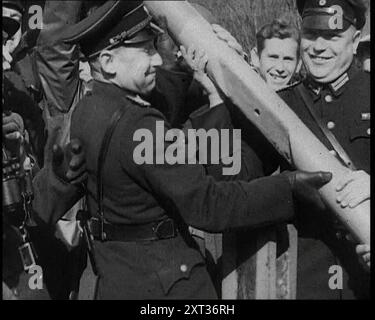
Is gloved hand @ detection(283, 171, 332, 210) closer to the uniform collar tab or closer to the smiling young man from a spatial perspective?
the uniform collar tab

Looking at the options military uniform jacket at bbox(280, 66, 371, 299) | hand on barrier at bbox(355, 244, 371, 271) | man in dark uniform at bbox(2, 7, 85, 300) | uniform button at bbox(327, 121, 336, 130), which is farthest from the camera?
uniform button at bbox(327, 121, 336, 130)

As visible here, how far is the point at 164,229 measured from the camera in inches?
123

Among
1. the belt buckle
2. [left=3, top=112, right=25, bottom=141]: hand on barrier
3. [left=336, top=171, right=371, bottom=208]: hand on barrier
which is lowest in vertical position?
the belt buckle

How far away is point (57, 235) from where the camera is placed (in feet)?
12.8

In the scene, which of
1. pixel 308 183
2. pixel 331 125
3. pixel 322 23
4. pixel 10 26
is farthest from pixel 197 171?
pixel 10 26

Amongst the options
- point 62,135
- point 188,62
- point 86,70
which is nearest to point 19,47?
point 86,70

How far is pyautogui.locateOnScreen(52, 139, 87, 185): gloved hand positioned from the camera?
3.14m

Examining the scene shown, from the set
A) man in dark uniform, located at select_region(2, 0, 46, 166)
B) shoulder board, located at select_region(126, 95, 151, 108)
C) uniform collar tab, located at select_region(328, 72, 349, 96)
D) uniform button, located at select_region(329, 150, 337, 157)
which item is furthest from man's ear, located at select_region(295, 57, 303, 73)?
man in dark uniform, located at select_region(2, 0, 46, 166)

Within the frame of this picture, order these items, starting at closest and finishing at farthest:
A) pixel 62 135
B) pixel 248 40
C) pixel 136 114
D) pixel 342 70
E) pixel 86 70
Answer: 1. pixel 136 114
2. pixel 342 70
3. pixel 62 135
4. pixel 86 70
5. pixel 248 40

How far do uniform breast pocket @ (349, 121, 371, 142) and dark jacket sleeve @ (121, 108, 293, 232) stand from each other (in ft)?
1.81

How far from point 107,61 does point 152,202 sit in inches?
24.4

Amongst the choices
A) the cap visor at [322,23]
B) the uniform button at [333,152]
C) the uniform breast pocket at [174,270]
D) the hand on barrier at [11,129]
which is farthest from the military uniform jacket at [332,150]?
the hand on barrier at [11,129]
